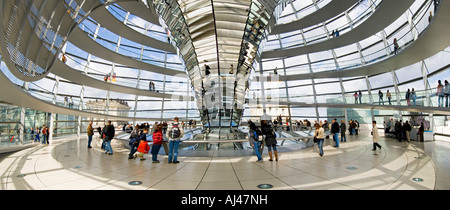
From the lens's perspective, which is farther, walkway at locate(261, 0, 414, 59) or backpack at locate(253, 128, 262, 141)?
walkway at locate(261, 0, 414, 59)

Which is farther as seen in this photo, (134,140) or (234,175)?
(134,140)

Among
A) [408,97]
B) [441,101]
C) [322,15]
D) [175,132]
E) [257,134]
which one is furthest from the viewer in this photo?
[322,15]

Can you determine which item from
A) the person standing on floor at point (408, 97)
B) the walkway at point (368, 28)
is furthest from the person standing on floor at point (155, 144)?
the walkway at point (368, 28)

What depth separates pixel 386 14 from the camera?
14.7 metres

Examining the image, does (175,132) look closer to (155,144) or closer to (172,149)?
(172,149)

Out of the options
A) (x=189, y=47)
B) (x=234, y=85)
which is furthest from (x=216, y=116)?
(x=189, y=47)

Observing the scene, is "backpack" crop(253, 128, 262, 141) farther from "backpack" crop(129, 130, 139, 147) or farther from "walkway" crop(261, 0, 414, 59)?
"walkway" crop(261, 0, 414, 59)

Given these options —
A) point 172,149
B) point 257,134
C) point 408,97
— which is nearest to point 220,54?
point 257,134

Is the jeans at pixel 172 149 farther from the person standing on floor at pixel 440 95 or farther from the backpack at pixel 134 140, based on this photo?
the person standing on floor at pixel 440 95

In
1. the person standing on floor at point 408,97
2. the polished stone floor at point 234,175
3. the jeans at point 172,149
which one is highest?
the person standing on floor at point 408,97

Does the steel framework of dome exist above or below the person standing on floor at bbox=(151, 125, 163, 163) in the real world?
above

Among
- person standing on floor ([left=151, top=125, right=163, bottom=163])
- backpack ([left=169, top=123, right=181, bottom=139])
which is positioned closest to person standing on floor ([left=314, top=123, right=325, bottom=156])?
backpack ([left=169, top=123, right=181, bottom=139])

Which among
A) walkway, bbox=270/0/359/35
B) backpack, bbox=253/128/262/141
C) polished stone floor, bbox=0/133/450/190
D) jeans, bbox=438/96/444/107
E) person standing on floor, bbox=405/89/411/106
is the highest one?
walkway, bbox=270/0/359/35
